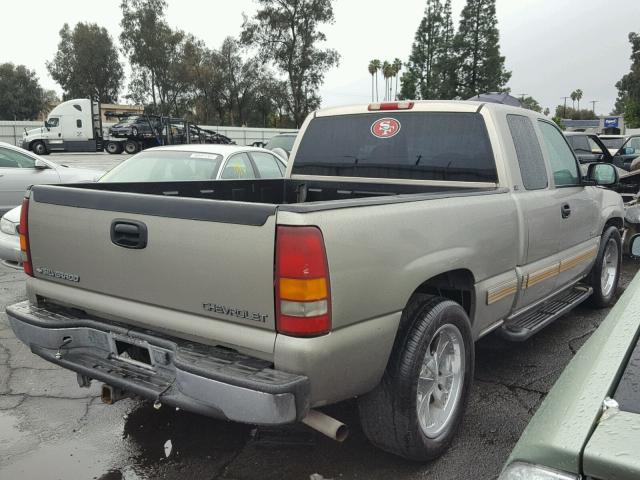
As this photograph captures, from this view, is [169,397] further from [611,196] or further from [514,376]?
[611,196]

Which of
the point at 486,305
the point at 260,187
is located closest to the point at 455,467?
the point at 486,305

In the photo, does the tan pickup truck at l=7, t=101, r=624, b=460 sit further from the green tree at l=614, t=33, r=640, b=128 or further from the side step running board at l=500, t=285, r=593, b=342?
the green tree at l=614, t=33, r=640, b=128

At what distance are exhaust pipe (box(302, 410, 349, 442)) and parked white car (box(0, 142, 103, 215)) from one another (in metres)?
7.54

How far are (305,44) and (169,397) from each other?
53094mm

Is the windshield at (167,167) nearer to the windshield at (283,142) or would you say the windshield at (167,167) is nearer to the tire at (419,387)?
the tire at (419,387)

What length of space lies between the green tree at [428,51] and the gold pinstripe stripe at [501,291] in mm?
55364

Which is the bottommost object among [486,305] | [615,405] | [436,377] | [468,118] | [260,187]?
[436,377]

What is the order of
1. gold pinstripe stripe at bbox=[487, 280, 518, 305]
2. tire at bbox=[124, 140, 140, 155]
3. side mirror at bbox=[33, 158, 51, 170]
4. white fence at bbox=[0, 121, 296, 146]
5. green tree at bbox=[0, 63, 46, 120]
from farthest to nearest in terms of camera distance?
green tree at bbox=[0, 63, 46, 120]
white fence at bbox=[0, 121, 296, 146]
tire at bbox=[124, 140, 140, 155]
side mirror at bbox=[33, 158, 51, 170]
gold pinstripe stripe at bbox=[487, 280, 518, 305]

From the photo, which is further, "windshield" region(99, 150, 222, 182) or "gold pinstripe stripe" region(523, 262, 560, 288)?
"windshield" region(99, 150, 222, 182)

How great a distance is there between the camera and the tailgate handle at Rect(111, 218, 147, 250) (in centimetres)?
266

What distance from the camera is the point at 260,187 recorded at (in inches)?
186

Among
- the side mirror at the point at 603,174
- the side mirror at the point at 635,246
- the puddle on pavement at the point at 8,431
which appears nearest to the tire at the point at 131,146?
the puddle on pavement at the point at 8,431

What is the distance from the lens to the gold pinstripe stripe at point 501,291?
343 centimetres

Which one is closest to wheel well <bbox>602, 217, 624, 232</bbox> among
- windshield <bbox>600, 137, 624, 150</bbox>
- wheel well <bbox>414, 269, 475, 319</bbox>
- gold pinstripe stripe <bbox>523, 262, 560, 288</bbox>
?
gold pinstripe stripe <bbox>523, 262, 560, 288</bbox>
